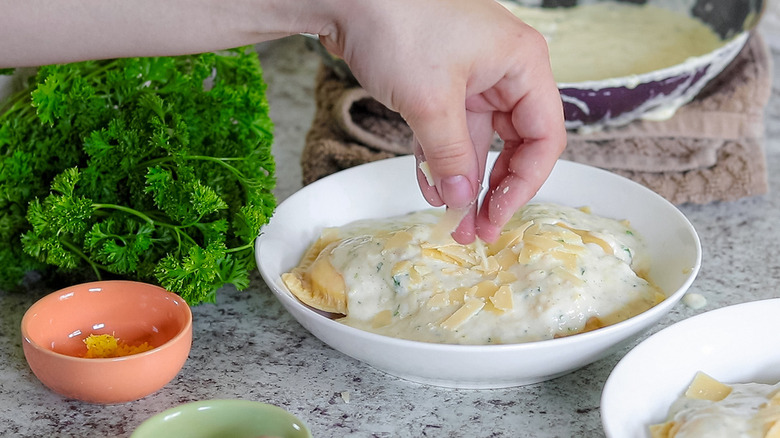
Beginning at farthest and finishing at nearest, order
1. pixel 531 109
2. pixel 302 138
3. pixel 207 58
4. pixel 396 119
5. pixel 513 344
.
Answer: pixel 302 138 < pixel 396 119 < pixel 207 58 < pixel 531 109 < pixel 513 344

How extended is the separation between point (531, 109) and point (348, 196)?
415mm

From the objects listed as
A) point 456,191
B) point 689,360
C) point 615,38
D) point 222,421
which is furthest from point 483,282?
point 615,38

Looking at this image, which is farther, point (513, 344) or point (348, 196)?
point (348, 196)

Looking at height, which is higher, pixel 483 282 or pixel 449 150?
pixel 449 150

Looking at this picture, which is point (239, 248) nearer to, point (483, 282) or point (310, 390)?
point (310, 390)

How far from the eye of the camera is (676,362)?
1.00m

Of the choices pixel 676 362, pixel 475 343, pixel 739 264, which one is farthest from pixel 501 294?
pixel 739 264

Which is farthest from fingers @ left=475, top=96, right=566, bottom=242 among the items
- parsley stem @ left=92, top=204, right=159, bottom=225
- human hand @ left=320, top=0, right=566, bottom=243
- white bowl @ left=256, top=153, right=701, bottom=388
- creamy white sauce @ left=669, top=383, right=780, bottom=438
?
parsley stem @ left=92, top=204, right=159, bottom=225

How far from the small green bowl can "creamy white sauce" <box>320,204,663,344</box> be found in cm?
22

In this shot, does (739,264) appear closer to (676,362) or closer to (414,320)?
(676,362)

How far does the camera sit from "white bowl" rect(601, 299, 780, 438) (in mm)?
937

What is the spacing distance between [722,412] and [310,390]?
489 mm

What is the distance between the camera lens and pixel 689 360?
1006 millimetres

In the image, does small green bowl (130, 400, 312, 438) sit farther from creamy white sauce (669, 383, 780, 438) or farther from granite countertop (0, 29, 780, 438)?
creamy white sauce (669, 383, 780, 438)
